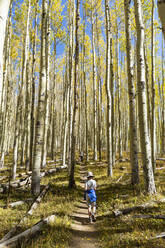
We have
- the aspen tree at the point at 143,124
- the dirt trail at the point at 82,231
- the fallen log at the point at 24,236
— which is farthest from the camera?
the aspen tree at the point at 143,124

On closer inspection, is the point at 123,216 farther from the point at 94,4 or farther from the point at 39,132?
the point at 94,4

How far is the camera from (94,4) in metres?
14.0

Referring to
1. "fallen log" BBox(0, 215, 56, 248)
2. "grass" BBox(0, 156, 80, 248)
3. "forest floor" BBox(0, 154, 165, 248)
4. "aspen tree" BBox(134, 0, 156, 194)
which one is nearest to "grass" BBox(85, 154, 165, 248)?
"forest floor" BBox(0, 154, 165, 248)

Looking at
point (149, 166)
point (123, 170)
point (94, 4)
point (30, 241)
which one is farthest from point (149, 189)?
point (94, 4)

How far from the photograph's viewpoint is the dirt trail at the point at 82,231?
10.8ft

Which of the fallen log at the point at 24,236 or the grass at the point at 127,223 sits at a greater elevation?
the fallen log at the point at 24,236

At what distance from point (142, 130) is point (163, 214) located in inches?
97.3

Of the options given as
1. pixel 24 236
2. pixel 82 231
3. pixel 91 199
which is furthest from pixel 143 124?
pixel 24 236

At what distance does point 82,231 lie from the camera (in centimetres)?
380

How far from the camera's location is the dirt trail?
10.8 feet

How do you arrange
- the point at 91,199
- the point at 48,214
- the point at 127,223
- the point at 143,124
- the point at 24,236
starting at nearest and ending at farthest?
the point at 24,236
the point at 127,223
the point at 48,214
the point at 91,199
the point at 143,124

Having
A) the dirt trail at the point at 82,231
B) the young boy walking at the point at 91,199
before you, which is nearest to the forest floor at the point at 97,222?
the dirt trail at the point at 82,231

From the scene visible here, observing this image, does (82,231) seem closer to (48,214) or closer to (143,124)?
(48,214)

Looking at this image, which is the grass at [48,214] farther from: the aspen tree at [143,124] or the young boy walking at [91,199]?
the aspen tree at [143,124]
